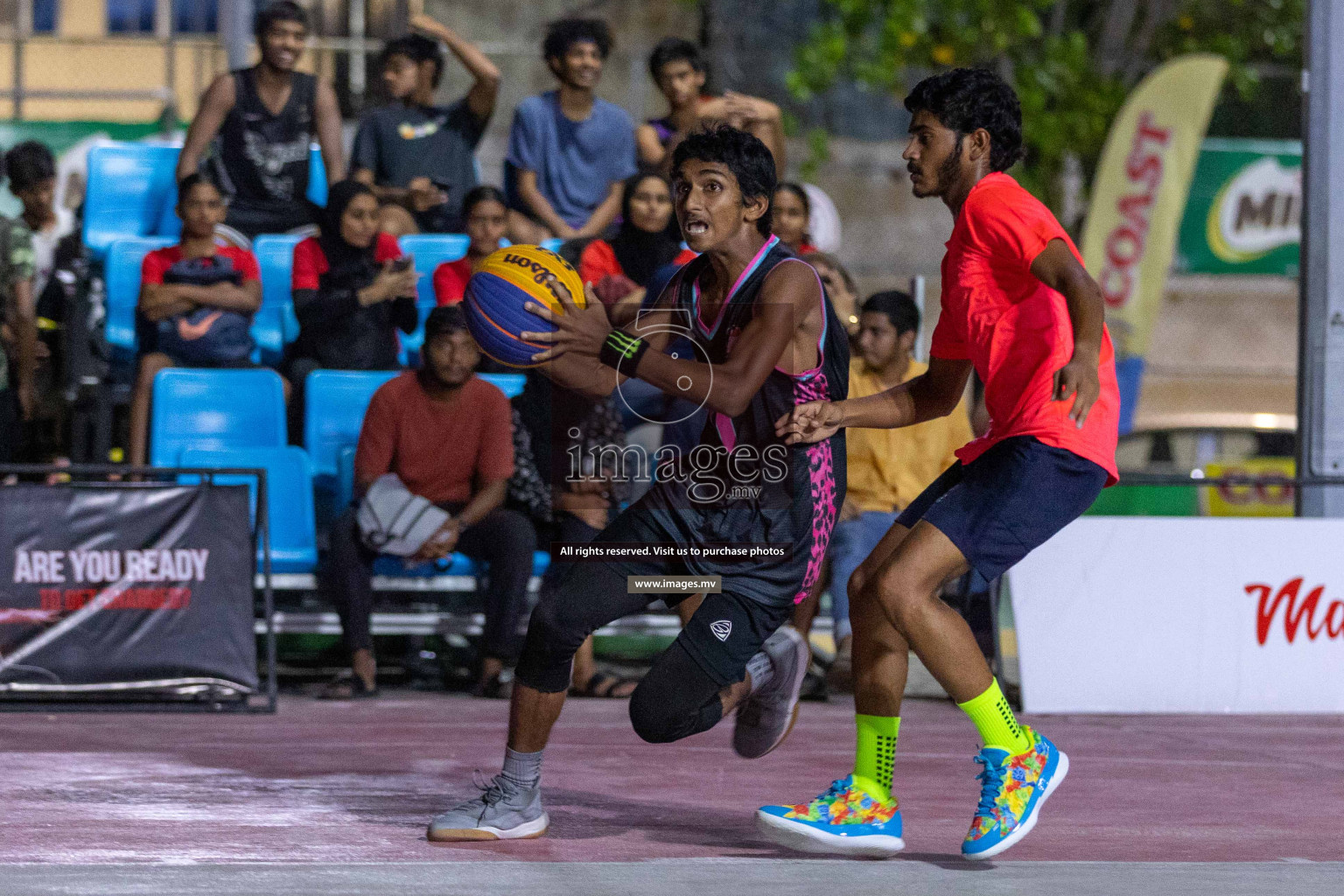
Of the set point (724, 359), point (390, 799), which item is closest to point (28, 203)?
point (390, 799)

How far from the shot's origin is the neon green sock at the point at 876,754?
209 inches

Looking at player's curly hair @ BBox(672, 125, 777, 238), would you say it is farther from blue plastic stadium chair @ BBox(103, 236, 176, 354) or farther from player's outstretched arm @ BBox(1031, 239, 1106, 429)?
blue plastic stadium chair @ BBox(103, 236, 176, 354)

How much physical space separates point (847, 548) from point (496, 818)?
Answer: 4.43 m

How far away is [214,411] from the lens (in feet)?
32.0

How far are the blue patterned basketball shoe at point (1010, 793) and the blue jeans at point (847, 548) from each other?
4.05 m

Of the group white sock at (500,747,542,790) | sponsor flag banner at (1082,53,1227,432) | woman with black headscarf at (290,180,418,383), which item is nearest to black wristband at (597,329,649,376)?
white sock at (500,747,542,790)

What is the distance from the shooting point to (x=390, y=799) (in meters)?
6.16

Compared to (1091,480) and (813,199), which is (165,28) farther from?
(1091,480)

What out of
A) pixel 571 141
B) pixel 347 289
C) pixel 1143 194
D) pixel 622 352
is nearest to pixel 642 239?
pixel 571 141

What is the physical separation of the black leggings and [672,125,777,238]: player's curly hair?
1.18 m

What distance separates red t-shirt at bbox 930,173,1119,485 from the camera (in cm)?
507

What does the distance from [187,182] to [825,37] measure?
10.3m

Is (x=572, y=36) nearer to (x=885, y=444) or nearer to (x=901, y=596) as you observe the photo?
(x=885, y=444)

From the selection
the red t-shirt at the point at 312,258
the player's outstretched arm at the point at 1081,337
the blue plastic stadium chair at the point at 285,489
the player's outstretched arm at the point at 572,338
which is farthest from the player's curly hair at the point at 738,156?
the red t-shirt at the point at 312,258
